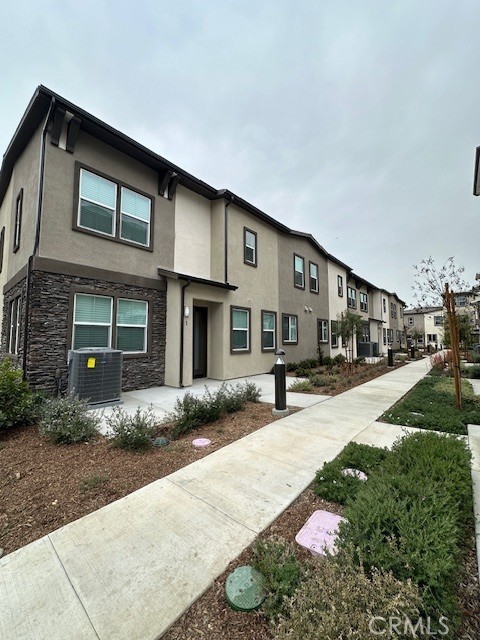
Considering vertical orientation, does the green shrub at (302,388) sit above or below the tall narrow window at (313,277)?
below

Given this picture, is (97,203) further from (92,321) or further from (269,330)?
(269,330)

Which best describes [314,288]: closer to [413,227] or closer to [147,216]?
[413,227]

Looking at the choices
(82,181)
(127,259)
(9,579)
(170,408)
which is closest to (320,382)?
(170,408)

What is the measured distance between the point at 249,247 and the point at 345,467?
33.2 ft

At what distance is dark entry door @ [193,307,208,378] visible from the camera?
10477 mm

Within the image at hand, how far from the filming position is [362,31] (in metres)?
8.13

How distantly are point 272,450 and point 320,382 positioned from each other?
5549 millimetres

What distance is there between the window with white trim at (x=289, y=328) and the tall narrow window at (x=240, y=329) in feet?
8.77

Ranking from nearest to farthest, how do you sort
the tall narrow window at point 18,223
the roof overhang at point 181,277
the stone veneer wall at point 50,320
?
the stone veneer wall at point 50,320
the tall narrow window at point 18,223
the roof overhang at point 181,277

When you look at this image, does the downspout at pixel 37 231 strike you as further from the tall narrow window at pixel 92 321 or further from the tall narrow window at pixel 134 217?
the tall narrow window at pixel 134 217

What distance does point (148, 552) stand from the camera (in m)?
2.18

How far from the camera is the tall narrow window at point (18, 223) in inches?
328

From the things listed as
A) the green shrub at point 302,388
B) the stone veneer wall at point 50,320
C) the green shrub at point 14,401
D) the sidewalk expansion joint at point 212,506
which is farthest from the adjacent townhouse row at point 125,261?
the sidewalk expansion joint at point 212,506

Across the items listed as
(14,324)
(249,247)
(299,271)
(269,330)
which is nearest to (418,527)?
(14,324)
